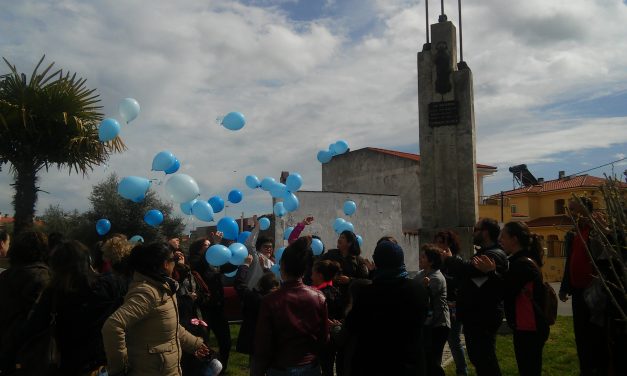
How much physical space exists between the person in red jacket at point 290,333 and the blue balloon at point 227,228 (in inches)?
214

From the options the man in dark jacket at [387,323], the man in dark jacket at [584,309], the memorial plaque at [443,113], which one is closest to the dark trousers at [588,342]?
the man in dark jacket at [584,309]

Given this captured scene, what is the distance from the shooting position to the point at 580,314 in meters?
5.18

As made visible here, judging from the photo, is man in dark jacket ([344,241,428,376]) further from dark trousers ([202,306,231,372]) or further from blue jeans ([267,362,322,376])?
dark trousers ([202,306,231,372])

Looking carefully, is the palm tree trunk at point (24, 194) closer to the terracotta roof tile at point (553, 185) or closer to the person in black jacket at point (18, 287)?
the person in black jacket at point (18, 287)

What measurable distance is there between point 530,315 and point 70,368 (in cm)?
380

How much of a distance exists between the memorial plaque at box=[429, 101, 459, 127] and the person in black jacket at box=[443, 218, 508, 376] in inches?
227

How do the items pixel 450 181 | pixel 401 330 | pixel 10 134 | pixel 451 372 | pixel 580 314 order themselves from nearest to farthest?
pixel 401 330 < pixel 580 314 < pixel 451 372 < pixel 10 134 < pixel 450 181

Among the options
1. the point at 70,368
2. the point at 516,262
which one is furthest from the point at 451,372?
the point at 70,368

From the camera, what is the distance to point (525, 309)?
4.79m

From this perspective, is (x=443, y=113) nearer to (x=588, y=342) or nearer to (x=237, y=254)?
(x=237, y=254)

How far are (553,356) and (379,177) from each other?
73.4 feet

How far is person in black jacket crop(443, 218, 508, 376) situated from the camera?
4844 millimetres

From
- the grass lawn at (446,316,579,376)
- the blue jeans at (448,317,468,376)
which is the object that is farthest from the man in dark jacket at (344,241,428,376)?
the grass lawn at (446,316,579,376)

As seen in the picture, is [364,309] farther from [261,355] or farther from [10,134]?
[10,134]
